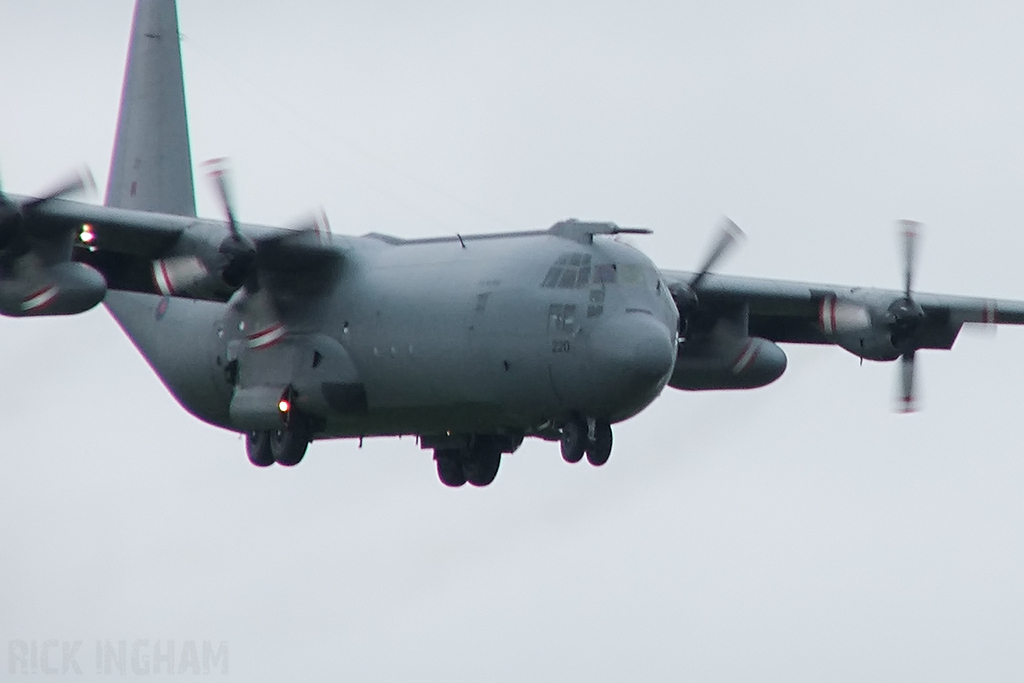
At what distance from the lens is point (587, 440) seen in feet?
87.2

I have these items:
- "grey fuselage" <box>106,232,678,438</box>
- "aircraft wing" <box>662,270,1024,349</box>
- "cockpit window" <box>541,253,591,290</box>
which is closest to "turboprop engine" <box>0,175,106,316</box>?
"grey fuselage" <box>106,232,678,438</box>

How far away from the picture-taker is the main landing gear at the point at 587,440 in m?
26.6

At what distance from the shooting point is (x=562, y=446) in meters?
26.9

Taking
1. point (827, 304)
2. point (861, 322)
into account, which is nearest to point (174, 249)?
point (827, 304)

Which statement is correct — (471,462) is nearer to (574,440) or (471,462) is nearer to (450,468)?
(450,468)

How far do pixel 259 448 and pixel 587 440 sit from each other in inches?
219

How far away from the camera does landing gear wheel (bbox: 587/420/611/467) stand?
26.6 m

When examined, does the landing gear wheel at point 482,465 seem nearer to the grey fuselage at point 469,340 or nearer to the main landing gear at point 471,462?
the main landing gear at point 471,462

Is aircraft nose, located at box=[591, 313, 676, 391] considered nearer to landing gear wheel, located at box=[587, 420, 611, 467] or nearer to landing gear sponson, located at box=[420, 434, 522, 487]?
landing gear wheel, located at box=[587, 420, 611, 467]

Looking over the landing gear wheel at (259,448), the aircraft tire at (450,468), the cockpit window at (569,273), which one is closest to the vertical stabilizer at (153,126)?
the landing gear wheel at (259,448)

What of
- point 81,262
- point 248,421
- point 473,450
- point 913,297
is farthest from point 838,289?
point 81,262

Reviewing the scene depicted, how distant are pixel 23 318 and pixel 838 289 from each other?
12.0 m

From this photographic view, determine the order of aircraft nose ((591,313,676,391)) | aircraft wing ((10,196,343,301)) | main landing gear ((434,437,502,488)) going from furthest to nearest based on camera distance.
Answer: main landing gear ((434,437,502,488)) < aircraft wing ((10,196,343,301)) < aircraft nose ((591,313,676,391))

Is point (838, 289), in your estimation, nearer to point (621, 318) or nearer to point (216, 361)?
point (621, 318)
